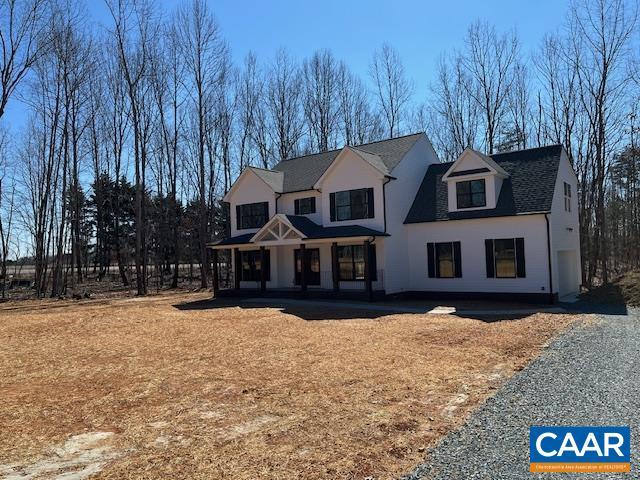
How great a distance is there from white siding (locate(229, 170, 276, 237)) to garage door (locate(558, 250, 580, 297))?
13750 mm

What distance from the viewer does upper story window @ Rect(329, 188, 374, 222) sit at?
2086 centimetres

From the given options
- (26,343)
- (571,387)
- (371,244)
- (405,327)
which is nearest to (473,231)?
(371,244)

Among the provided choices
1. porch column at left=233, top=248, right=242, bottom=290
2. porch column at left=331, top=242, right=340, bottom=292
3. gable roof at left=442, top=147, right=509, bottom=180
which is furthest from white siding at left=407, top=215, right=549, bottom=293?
porch column at left=233, top=248, right=242, bottom=290

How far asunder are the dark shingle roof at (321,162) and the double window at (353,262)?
3.76m

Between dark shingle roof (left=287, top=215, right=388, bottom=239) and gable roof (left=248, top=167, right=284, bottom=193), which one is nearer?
dark shingle roof (left=287, top=215, right=388, bottom=239)

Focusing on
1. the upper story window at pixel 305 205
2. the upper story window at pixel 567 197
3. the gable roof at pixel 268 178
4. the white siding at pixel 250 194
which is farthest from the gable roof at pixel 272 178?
the upper story window at pixel 567 197

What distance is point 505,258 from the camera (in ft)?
60.2

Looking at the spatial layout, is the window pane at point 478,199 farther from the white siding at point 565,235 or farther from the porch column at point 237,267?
the porch column at point 237,267

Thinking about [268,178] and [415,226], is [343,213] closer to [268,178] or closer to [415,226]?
[415,226]

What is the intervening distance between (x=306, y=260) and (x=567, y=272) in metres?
12.0

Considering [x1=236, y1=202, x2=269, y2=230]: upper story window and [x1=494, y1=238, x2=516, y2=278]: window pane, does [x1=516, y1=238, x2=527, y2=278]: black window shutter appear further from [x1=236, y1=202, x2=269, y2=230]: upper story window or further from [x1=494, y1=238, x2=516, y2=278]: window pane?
[x1=236, y1=202, x2=269, y2=230]: upper story window

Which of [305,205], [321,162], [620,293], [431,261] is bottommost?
[620,293]

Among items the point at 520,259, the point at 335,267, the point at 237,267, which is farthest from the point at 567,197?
the point at 237,267

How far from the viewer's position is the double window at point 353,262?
20.7 metres
